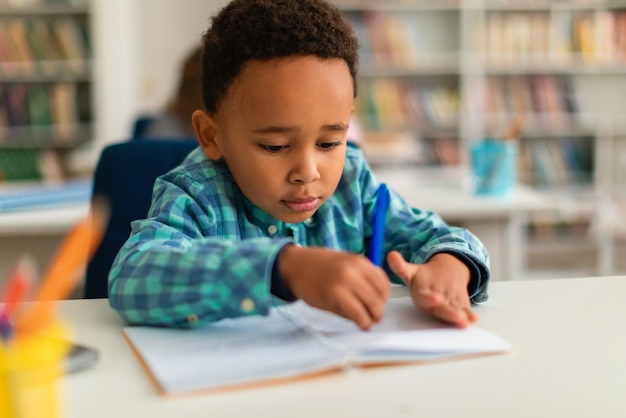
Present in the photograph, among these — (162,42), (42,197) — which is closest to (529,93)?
(162,42)

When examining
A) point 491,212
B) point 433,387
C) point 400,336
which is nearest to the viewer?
point 433,387

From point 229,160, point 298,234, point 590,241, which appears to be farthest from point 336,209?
point 590,241

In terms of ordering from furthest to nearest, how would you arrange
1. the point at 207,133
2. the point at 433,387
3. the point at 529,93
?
the point at 529,93 < the point at 207,133 < the point at 433,387

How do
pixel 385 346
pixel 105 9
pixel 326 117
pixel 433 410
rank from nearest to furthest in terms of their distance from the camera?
pixel 433 410
pixel 385 346
pixel 326 117
pixel 105 9

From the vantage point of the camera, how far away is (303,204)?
1.01m

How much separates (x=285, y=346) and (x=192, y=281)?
0.14 metres

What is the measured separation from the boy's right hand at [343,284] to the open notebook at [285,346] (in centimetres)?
3

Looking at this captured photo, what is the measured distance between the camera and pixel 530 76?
4.58 m

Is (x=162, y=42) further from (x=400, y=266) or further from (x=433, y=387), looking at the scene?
(x=433, y=387)

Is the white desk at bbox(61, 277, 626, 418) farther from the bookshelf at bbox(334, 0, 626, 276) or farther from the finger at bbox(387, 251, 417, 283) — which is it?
the bookshelf at bbox(334, 0, 626, 276)

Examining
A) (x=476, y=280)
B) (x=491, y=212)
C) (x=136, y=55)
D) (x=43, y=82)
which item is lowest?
(x=491, y=212)

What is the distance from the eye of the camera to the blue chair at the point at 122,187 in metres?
1.38

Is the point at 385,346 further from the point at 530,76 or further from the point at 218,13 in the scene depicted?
the point at 530,76

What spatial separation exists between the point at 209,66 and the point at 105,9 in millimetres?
3622
